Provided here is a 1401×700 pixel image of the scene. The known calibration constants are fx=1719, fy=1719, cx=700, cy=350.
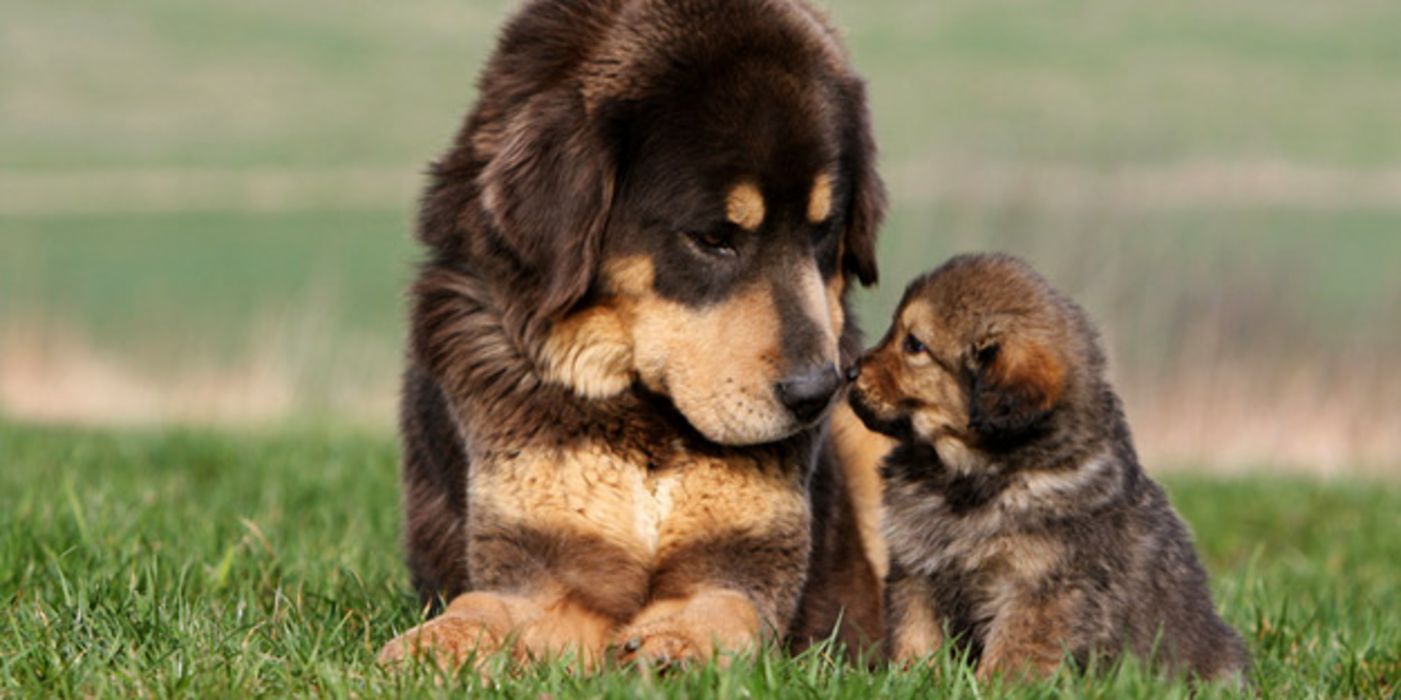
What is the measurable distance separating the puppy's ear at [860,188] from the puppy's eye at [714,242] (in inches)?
19.4

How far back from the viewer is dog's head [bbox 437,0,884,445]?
14.8ft

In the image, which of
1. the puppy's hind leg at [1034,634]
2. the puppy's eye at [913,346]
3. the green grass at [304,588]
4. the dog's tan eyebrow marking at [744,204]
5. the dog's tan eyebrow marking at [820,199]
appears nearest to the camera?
the green grass at [304,588]

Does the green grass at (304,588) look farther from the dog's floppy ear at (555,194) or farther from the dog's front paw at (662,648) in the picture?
the dog's floppy ear at (555,194)

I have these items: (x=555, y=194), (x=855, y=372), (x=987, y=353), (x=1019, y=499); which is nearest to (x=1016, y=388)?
(x=987, y=353)

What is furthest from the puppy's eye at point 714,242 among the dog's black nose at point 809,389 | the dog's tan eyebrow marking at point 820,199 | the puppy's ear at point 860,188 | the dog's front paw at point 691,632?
the dog's front paw at point 691,632

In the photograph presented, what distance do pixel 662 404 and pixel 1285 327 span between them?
9.94m

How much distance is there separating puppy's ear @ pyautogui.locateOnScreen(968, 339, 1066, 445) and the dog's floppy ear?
1099mm

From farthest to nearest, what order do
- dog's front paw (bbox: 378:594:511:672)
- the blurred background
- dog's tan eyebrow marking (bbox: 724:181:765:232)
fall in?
1. the blurred background
2. dog's tan eyebrow marking (bbox: 724:181:765:232)
3. dog's front paw (bbox: 378:594:511:672)

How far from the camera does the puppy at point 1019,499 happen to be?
446cm

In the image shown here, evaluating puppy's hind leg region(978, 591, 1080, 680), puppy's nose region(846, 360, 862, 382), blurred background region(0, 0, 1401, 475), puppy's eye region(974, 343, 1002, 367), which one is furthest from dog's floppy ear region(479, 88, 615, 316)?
puppy's hind leg region(978, 591, 1080, 680)

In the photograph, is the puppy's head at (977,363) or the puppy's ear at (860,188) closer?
the puppy's head at (977,363)

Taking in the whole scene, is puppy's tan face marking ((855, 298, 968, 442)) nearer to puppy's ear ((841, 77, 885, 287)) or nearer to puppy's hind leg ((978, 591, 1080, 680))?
puppy's ear ((841, 77, 885, 287))

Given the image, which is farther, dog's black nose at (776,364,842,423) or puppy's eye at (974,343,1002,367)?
puppy's eye at (974,343,1002,367)

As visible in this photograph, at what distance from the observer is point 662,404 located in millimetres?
4738
